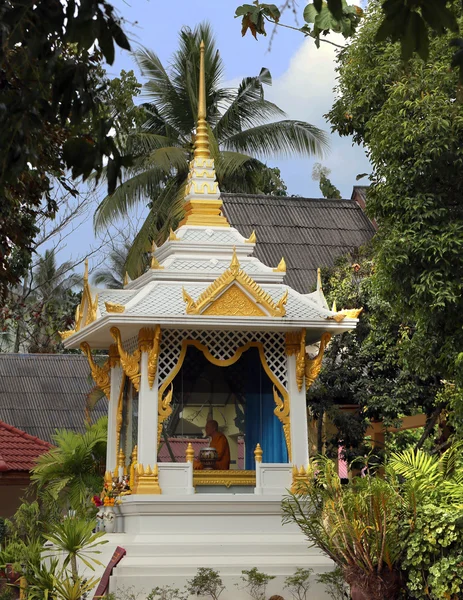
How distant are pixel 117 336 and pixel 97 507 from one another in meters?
1.82

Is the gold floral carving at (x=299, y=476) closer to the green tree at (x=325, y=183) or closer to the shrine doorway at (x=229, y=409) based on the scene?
the shrine doorway at (x=229, y=409)

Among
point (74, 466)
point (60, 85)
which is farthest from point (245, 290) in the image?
point (60, 85)

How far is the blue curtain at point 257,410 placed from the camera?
11406 mm

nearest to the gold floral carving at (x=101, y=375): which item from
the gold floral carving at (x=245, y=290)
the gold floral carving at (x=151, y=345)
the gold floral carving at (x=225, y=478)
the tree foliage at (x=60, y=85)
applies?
the gold floral carving at (x=151, y=345)

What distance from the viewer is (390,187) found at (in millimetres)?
11070

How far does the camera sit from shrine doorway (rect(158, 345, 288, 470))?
11.3m

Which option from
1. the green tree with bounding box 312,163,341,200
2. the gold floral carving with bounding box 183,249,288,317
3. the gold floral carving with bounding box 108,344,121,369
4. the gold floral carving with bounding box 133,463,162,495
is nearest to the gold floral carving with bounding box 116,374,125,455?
the gold floral carving with bounding box 108,344,121,369

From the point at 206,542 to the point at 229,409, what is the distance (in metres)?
1.73

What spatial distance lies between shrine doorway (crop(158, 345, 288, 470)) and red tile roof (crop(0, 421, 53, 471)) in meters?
5.11

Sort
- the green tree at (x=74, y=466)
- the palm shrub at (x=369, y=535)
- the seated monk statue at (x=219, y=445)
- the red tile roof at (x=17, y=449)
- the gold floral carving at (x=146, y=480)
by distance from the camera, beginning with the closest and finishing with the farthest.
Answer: the palm shrub at (x=369, y=535)
the gold floral carving at (x=146, y=480)
the seated monk statue at (x=219, y=445)
the green tree at (x=74, y=466)
the red tile roof at (x=17, y=449)

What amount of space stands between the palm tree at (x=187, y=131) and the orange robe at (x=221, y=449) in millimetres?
9798

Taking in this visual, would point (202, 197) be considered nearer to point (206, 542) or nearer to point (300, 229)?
point (206, 542)

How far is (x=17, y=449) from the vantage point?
16.4 metres

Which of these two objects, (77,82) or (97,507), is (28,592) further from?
(77,82)
